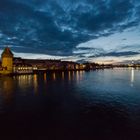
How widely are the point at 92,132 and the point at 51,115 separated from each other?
692 cm

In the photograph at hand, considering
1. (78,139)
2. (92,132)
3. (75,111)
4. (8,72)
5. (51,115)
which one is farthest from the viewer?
(8,72)

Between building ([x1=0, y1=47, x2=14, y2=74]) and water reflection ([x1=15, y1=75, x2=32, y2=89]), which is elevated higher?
building ([x1=0, y1=47, x2=14, y2=74])

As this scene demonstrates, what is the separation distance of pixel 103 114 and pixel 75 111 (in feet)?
12.2

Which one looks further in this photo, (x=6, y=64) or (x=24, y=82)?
(x=6, y=64)

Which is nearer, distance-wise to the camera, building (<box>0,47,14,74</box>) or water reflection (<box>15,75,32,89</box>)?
water reflection (<box>15,75,32,89</box>)

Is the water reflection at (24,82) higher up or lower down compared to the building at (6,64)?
lower down

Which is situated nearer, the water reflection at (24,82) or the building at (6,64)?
the water reflection at (24,82)

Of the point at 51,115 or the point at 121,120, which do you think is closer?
the point at 121,120

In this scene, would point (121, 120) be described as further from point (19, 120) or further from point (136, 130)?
point (19, 120)

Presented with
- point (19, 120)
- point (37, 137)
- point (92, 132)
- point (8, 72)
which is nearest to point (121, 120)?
point (92, 132)

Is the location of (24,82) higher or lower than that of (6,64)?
lower

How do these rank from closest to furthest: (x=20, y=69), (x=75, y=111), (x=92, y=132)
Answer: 1. (x=92, y=132)
2. (x=75, y=111)
3. (x=20, y=69)

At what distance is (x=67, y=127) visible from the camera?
17047 mm

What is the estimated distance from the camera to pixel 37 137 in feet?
48.5
